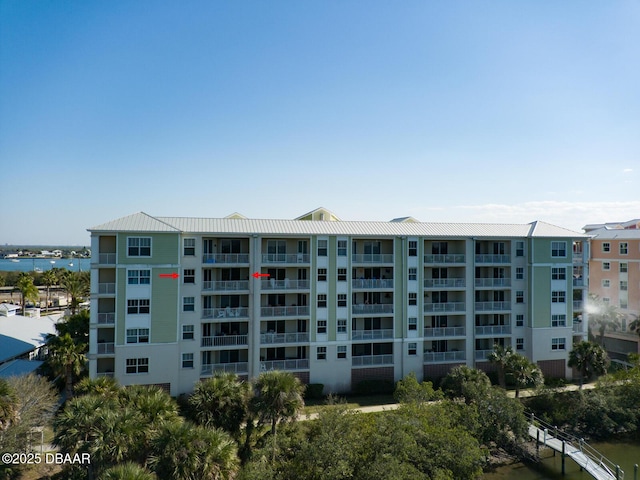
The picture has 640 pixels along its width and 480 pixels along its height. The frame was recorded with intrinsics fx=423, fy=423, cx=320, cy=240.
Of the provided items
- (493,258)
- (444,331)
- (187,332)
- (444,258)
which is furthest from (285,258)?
(493,258)

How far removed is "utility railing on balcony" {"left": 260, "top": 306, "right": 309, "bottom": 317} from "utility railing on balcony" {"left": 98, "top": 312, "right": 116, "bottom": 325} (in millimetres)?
10726

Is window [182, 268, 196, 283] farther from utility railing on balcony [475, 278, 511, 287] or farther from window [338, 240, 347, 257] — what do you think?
utility railing on balcony [475, 278, 511, 287]

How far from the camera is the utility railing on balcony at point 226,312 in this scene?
108ft

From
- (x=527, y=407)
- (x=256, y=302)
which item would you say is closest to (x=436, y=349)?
(x=527, y=407)

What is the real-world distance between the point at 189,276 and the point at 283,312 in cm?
786

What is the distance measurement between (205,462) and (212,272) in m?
20.0

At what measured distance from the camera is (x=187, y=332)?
105ft

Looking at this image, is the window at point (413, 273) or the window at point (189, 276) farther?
the window at point (413, 273)

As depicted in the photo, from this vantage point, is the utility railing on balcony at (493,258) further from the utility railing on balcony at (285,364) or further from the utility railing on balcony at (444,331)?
the utility railing on balcony at (285,364)

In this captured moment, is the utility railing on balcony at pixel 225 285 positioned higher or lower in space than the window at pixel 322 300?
higher

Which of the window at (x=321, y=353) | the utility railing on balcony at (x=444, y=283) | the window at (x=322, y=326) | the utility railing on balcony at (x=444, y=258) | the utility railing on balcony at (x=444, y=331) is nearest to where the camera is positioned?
the window at (x=321, y=353)

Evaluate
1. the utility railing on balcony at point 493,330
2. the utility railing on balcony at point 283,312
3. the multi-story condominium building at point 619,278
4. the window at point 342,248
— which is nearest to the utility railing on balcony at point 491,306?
the utility railing on balcony at point 493,330

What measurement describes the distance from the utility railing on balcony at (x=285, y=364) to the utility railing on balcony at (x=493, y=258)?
1758 centimetres

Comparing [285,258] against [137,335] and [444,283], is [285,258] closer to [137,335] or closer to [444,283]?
[137,335]
